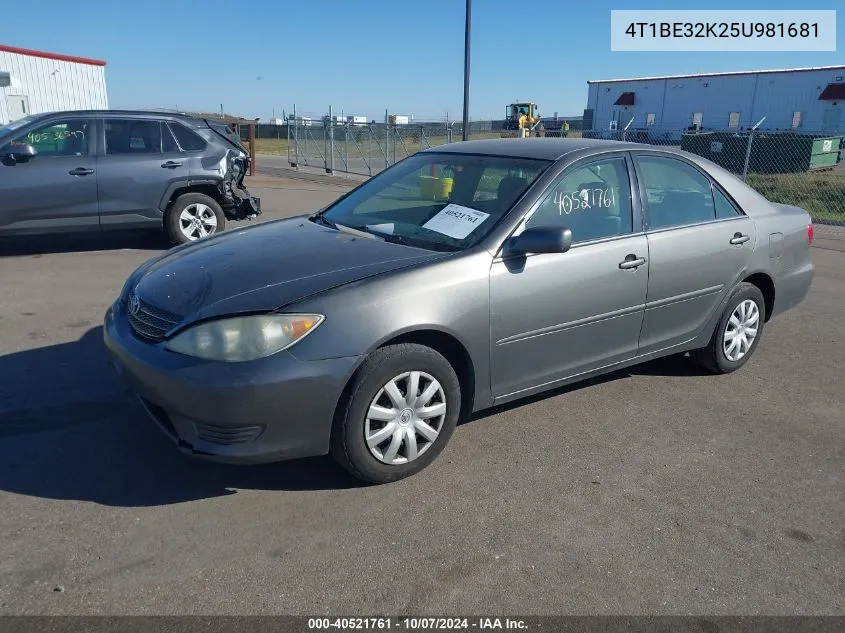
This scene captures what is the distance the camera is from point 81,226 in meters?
8.13

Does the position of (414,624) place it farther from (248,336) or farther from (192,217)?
(192,217)

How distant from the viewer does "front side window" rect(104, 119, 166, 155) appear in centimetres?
823

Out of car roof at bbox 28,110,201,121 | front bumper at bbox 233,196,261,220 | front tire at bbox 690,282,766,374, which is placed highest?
car roof at bbox 28,110,201,121

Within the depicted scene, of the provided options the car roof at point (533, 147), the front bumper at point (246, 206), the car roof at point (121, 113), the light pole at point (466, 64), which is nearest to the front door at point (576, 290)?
the car roof at point (533, 147)

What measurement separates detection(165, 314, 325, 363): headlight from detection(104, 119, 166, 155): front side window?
19.9 feet

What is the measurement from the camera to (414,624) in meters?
2.51

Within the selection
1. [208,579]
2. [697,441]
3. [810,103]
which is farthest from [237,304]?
[810,103]

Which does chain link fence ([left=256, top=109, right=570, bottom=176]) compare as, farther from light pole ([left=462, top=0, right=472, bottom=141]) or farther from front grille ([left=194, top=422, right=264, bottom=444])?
front grille ([left=194, top=422, right=264, bottom=444])

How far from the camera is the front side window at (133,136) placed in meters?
8.23

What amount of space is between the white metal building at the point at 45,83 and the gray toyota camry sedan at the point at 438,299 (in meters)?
23.4

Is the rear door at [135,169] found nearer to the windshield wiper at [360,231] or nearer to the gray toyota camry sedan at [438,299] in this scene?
the gray toyota camry sedan at [438,299]

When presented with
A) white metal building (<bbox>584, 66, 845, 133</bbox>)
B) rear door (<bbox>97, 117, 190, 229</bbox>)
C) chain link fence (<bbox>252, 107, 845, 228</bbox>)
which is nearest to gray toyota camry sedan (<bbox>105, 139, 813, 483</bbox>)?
rear door (<bbox>97, 117, 190, 229</bbox>)

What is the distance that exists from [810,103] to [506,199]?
45690mm

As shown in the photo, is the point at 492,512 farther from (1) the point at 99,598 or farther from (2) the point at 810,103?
(2) the point at 810,103
